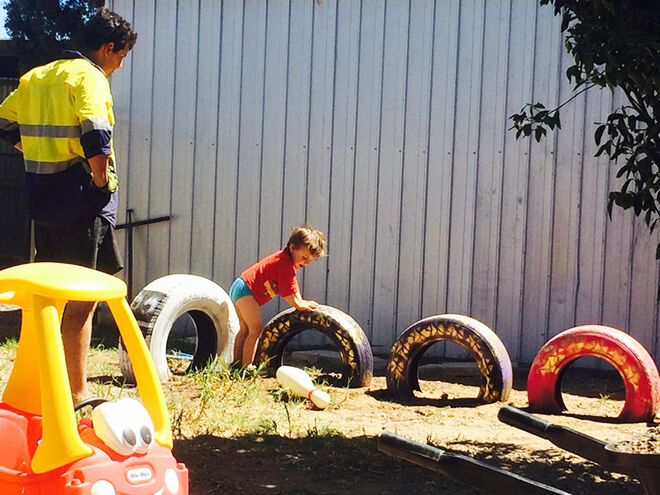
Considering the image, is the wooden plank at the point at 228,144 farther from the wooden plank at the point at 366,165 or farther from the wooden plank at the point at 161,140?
the wooden plank at the point at 366,165

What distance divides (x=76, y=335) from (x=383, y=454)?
1.62m

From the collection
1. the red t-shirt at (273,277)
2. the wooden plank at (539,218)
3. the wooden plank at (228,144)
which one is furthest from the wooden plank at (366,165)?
the red t-shirt at (273,277)

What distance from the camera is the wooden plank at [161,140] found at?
9.05 meters

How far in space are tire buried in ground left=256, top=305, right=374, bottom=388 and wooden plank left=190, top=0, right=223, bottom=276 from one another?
7.40 ft

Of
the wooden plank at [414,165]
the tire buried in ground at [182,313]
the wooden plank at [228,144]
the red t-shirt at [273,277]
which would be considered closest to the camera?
the tire buried in ground at [182,313]

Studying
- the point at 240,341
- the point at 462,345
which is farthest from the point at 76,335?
the point at 462,345

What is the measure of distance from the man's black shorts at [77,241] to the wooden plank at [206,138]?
4.14m

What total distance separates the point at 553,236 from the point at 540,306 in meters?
0.59

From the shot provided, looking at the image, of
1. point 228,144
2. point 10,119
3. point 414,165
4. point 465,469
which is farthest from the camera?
point 228,144

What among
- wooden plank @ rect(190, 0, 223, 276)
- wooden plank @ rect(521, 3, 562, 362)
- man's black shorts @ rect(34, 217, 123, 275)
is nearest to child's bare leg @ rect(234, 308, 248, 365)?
wooden plank @ rect(190, 0, 223, 276)

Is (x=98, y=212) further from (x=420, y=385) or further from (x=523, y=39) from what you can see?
(x=523, y=39)

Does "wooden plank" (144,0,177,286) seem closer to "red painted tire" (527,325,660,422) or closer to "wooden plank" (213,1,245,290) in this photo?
"wooden plank" (213,1,245,290)

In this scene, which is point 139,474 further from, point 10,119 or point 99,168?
point 10,119

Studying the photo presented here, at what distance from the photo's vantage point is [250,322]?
692 cm
